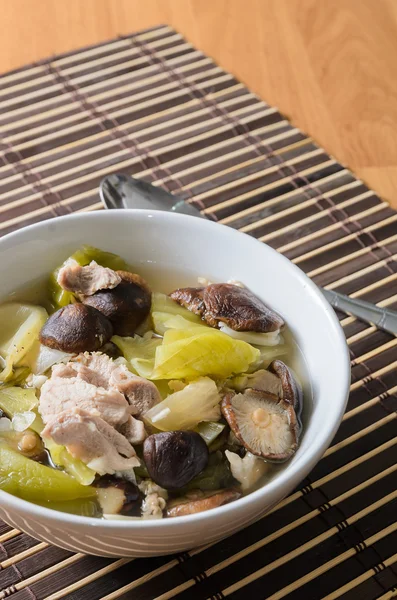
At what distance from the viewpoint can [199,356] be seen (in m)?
1.33

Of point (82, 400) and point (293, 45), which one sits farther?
point (293, 45)

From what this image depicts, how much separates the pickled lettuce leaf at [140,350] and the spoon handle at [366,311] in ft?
1.68

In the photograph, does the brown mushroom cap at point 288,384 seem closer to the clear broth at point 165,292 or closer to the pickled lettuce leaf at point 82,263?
the clear broth at point 165,292

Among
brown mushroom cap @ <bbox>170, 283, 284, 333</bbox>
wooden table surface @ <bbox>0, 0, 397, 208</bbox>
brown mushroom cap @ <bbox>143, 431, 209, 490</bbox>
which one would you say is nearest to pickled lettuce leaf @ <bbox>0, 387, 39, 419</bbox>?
brown mushroom cap @ <bbox>143, 431, 209, 490</bbox>

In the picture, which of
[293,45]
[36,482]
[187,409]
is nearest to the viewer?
[36,482]

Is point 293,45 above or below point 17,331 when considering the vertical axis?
above

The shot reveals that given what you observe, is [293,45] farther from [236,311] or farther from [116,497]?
[116,497]

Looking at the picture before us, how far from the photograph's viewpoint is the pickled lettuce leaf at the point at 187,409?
127cm

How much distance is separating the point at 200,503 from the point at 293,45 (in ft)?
6.31

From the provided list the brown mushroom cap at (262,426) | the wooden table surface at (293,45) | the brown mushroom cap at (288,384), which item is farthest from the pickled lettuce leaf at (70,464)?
the wooden table surface at (293,45)

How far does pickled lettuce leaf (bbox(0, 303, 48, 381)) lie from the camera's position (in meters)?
1.40

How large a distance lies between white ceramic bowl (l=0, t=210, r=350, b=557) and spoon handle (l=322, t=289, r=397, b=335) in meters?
0.30

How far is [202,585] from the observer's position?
50.8 inches

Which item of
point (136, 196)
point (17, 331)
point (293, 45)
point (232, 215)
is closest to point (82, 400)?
point (17, 331)
